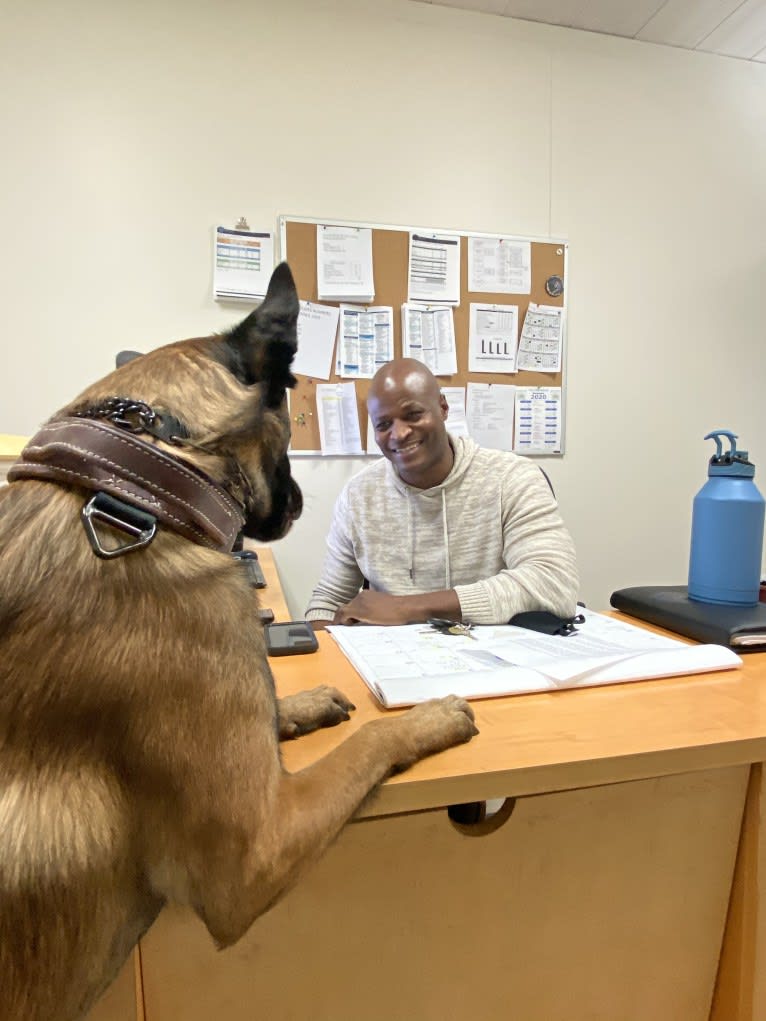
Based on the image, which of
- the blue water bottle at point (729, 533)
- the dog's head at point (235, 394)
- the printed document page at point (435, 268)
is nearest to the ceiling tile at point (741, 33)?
the printed document page at point (435, 268)

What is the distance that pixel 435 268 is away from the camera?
218cm

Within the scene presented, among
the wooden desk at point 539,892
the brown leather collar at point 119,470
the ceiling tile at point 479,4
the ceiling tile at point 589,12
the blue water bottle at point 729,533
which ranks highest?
the ceiling tile at point 589,12

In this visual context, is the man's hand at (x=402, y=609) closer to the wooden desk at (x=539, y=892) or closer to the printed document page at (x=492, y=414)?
the wooden desk at (x=539, y=892)

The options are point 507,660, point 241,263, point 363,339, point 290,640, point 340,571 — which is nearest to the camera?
point 507,660

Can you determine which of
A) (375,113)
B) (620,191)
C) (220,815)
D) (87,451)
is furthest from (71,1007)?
(620,191)

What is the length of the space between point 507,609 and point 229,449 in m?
0.81

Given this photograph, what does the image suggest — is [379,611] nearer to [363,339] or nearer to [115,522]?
[115,522]

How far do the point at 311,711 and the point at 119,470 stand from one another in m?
0.36

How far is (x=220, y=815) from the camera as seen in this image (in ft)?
1.62

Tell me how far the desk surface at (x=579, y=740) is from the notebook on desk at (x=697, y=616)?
143mm

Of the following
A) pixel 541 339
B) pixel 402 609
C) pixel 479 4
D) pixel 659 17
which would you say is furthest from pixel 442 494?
pixel 659 17

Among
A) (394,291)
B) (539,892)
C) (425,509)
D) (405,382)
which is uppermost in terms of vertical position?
(394,291)

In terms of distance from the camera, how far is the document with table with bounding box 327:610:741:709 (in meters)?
0.74

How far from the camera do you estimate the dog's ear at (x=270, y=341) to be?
0.69 m
